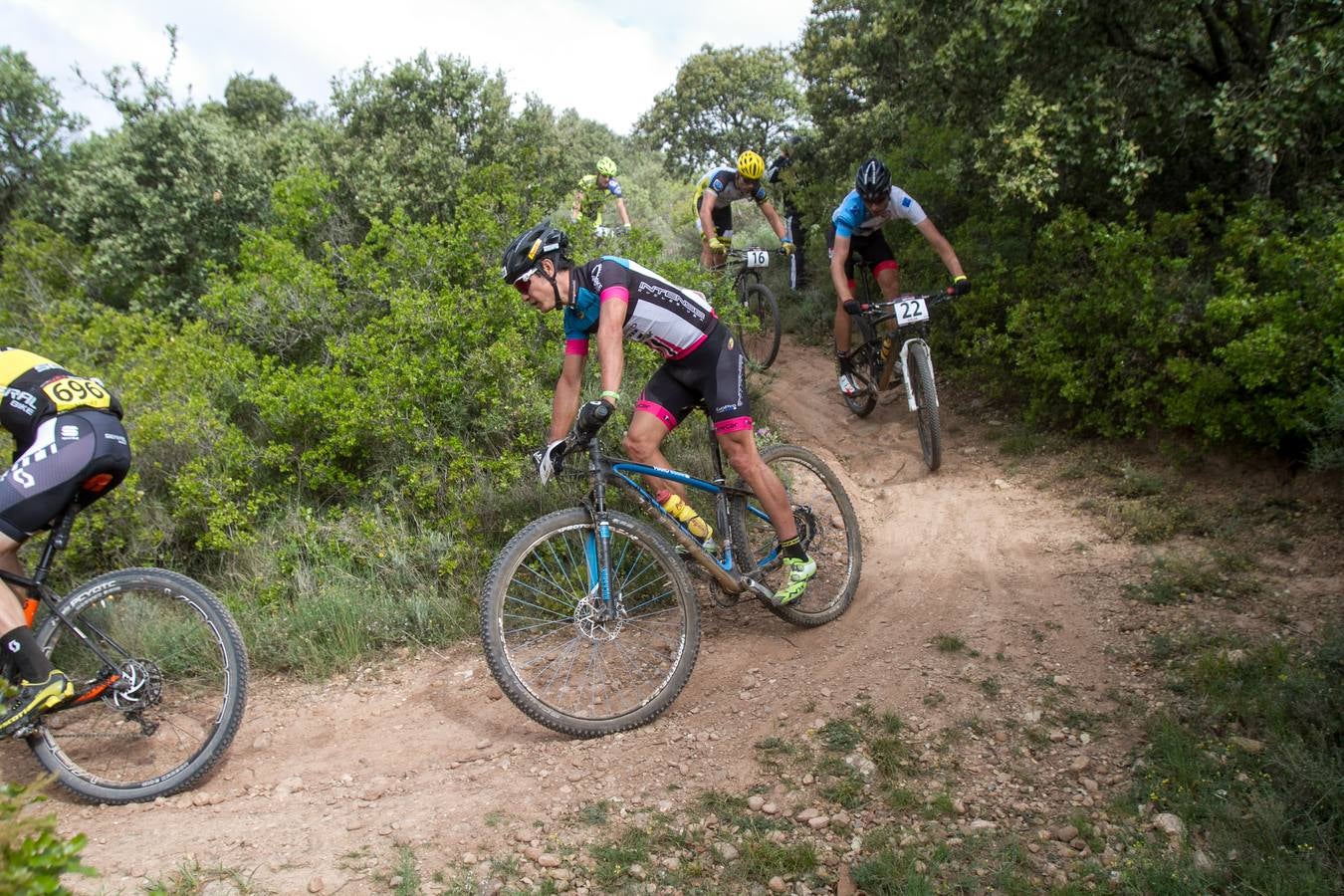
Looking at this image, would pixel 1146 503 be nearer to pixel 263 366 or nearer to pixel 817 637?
pixel 817 637

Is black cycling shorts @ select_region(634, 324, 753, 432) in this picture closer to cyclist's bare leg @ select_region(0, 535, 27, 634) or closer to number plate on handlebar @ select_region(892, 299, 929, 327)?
number plate on handlebar @ select_region(892, 299, 929, 327)

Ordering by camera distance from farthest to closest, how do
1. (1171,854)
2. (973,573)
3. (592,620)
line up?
1. (973,573)
2. (592,620)
3. (1171,854)

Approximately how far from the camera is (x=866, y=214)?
6758 millimetres

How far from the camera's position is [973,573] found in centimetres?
505

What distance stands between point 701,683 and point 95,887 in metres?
2.58

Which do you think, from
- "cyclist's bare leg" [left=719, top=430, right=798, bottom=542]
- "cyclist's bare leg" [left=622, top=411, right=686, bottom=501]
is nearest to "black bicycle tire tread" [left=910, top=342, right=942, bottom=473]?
"cyclist's bare leg" [left=719, top=430, right=798, bottom=542]

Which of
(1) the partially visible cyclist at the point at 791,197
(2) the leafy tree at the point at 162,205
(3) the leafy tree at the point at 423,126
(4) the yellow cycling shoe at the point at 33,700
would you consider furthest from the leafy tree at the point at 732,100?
(4) the yellow cycling shoe at the point at 33,700

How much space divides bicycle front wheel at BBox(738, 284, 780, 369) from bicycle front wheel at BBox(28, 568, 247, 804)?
579cm

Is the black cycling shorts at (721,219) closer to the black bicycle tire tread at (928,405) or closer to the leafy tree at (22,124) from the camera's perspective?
the black bicycle tire tread at (928,405)

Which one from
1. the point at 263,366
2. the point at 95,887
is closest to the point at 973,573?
the point at 95,887

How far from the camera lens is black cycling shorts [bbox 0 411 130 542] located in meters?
3.62

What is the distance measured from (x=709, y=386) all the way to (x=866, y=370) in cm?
358

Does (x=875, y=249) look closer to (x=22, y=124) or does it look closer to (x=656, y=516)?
(x=656, y=516)

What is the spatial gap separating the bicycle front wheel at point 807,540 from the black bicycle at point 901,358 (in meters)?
1.51
